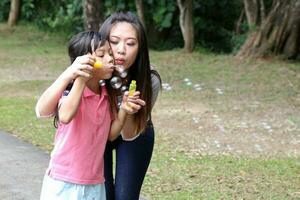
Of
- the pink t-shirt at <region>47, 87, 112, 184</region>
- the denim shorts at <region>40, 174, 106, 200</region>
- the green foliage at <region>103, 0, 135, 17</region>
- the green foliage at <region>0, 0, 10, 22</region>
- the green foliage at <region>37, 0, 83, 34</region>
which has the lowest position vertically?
the green foliage at <region>0, 0, 10, 22</region>

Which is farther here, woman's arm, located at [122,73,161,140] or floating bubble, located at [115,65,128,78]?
woman's arm, located at [122,73,161,140]

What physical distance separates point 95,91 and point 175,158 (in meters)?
3.75

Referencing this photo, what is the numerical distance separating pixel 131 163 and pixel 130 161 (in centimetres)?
1

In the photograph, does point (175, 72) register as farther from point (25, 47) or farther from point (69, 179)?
point (69, 179)

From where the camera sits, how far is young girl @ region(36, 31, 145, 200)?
276 centimetres

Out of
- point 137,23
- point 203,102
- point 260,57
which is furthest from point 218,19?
point 137,23

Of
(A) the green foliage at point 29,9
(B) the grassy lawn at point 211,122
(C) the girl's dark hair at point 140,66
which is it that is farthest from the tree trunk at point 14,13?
(C) the girl's dark hair at point 140,66

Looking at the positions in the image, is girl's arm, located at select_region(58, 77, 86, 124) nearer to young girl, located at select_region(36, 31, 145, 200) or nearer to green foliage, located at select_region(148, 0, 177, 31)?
young girl, located at select_region(36, 31, 145, 200)

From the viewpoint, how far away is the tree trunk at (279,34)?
15039 mm

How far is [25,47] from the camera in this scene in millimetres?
19234

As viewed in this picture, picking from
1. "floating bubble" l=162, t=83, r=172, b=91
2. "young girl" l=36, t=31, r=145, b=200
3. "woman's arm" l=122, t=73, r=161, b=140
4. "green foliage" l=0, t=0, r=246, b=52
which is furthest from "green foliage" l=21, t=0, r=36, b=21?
"young girl" l=36, t=31, r=145, b=200

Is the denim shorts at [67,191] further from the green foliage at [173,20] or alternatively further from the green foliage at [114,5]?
the green foliage at [114,5]

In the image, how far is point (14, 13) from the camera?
2475 cm

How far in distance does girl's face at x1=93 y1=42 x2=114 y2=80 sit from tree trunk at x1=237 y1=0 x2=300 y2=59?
1258 centimetres
